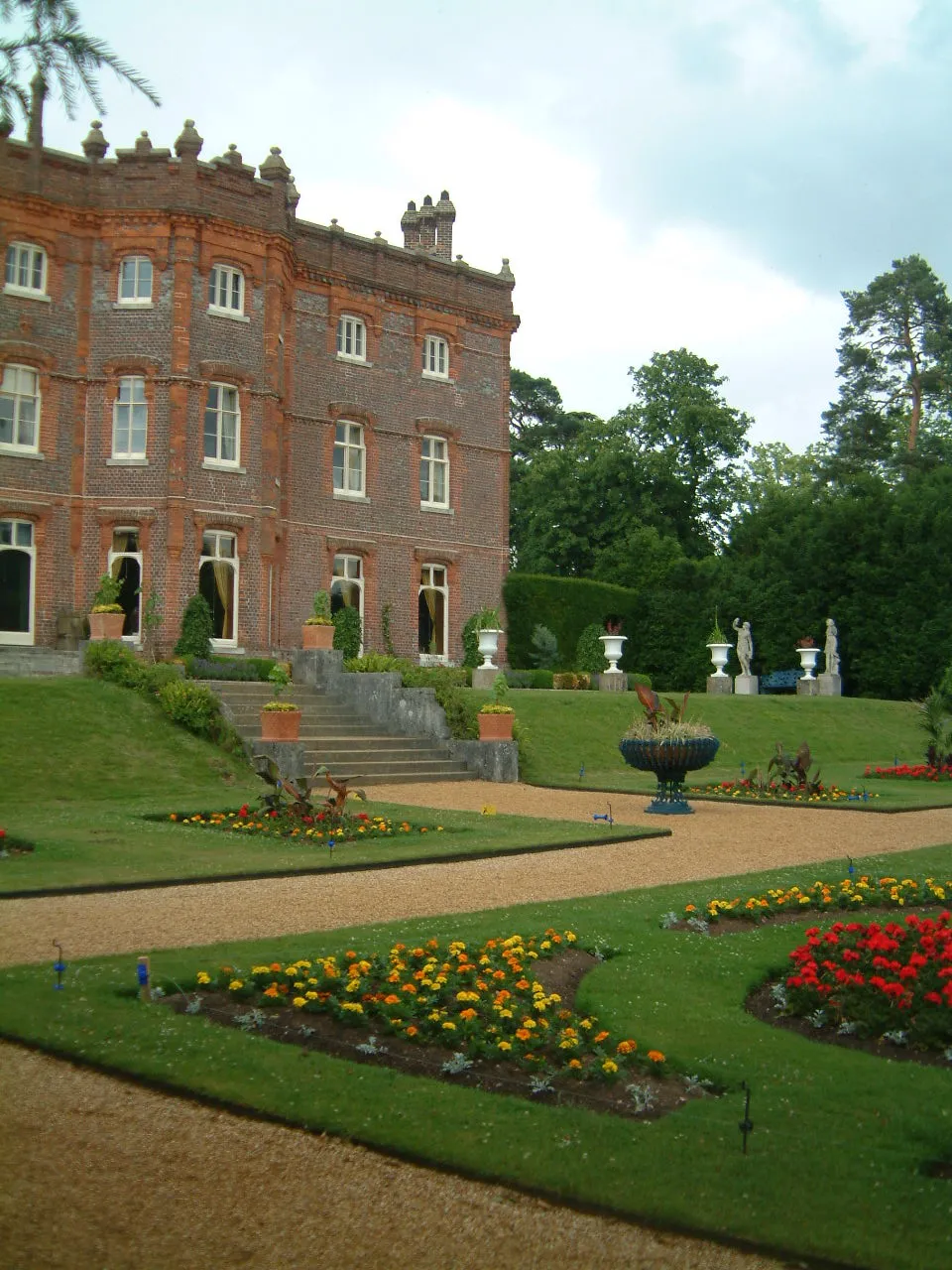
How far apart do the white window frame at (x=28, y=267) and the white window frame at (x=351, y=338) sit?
7.89 m

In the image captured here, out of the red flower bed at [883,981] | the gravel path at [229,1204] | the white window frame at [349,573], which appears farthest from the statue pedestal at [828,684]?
the gravel path at [229,1204]

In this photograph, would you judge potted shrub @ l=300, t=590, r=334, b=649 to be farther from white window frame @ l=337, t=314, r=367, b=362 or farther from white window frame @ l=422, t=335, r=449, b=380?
white window frame @ l=422, t=335, r=449, b=380

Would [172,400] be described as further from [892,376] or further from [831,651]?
[892,376]

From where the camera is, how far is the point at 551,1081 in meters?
5.18

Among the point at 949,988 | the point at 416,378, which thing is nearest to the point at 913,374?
the point at 416,378

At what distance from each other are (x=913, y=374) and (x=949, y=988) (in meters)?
56.1

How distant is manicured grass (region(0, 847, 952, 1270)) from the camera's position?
3.97 metres

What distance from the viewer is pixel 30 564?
28938 millimetres

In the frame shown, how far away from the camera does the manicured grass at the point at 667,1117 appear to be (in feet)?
13.0

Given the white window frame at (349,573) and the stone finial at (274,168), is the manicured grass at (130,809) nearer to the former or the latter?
the white window frame at (349,573)

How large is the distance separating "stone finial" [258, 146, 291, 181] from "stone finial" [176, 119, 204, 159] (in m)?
1.98

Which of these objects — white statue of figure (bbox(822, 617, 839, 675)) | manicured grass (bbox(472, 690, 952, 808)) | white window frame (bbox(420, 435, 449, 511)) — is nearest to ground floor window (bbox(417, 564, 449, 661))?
white window frame (bbox(420, 435, 449, 511))

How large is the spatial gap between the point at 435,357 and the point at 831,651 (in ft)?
46.2

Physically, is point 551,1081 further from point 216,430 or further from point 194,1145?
point 216,430
